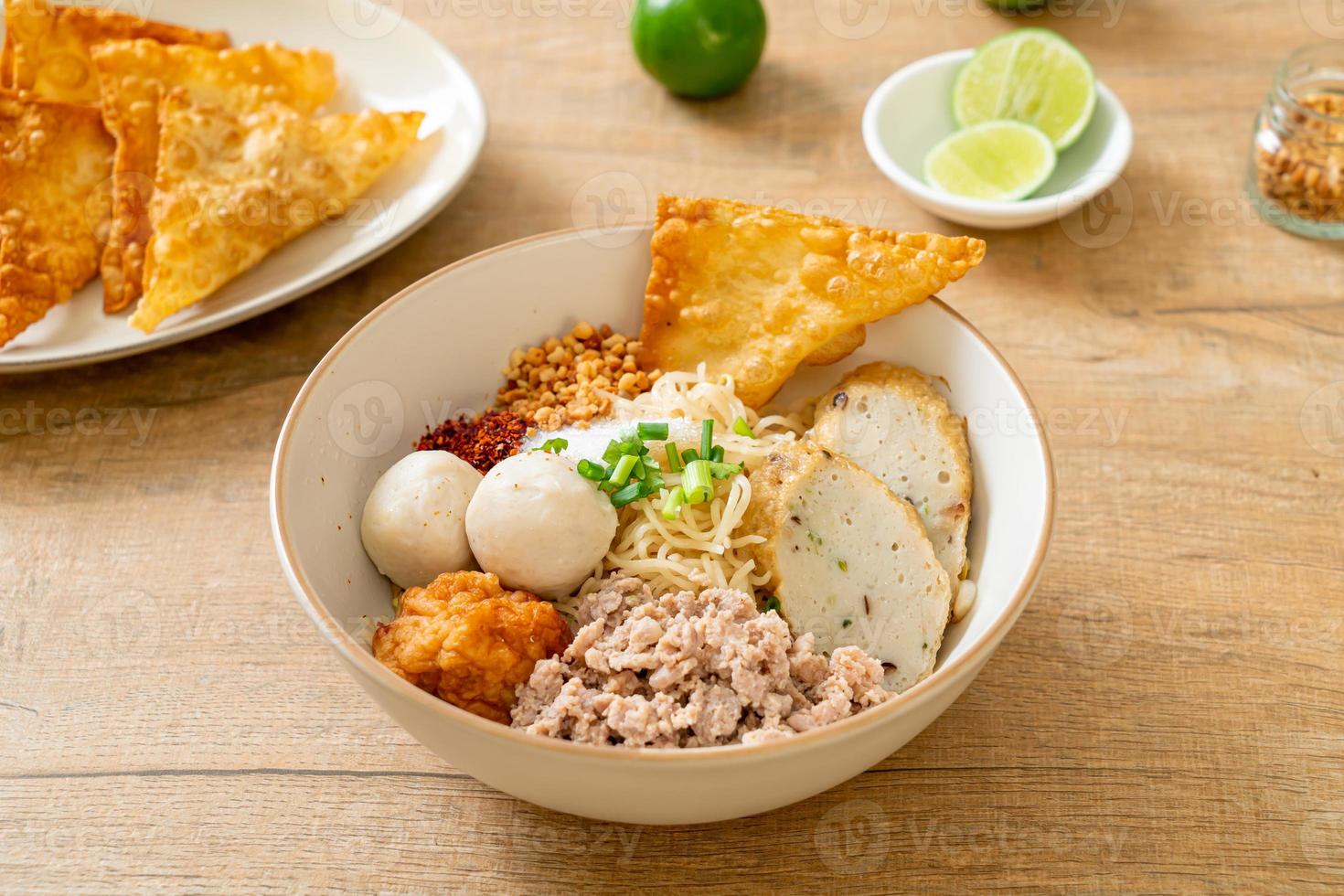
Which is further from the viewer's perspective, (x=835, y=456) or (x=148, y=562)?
(x=148, y=562)

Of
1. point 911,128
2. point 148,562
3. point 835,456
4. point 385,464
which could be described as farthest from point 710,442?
point 911,128

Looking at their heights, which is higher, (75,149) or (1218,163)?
(75,149)

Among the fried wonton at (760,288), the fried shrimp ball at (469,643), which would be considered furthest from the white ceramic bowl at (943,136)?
the fried shrimp ball at (469,643)

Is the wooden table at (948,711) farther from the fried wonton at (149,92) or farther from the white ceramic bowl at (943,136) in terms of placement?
the fried wonton at (149,92)

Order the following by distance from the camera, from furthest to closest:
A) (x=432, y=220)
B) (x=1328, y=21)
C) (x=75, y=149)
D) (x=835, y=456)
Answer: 1. (x=1328, y=21)
2. (x=432, y=220)
3. (x=75, y=149)
4. (x=835, y=456)

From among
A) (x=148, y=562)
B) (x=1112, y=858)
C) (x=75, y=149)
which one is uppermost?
(x=75, y=149)

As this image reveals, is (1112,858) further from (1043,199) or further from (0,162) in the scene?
(0,162)

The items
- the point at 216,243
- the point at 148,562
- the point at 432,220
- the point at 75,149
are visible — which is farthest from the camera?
the point at 432,220
